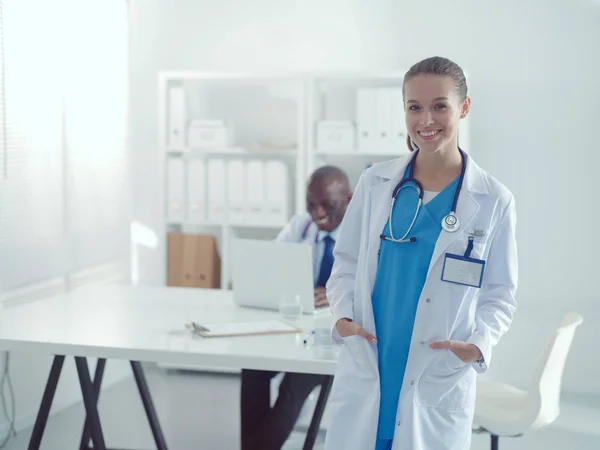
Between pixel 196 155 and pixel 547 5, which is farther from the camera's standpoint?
pixel 196 155

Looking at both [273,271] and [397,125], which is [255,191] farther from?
[273,271]

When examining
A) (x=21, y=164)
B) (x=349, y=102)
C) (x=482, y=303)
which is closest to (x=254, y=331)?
(x=482, y=303)

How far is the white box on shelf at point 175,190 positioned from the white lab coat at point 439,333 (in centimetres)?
302

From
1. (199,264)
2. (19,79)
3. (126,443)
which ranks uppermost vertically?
(19,79)

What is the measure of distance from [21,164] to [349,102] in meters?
2.05

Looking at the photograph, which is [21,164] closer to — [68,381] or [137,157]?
[68,381]

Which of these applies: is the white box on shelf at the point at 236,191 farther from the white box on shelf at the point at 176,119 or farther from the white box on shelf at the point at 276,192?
the white box on shelf at the point at 176,119

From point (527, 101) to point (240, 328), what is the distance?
2716mm

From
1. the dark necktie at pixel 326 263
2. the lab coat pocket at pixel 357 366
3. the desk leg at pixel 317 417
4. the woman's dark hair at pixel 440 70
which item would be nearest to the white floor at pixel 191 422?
the dark necktie at pixel 326 263

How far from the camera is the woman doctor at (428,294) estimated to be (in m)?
1.89

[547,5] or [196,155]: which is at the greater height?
[547,5]

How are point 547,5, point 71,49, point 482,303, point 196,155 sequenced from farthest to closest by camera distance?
point 196,155, point 547,5, point 71,49, point 482,303

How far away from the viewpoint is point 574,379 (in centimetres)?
485

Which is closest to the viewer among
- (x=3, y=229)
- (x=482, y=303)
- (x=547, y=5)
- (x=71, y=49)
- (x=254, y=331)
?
(x=482, y=303)
